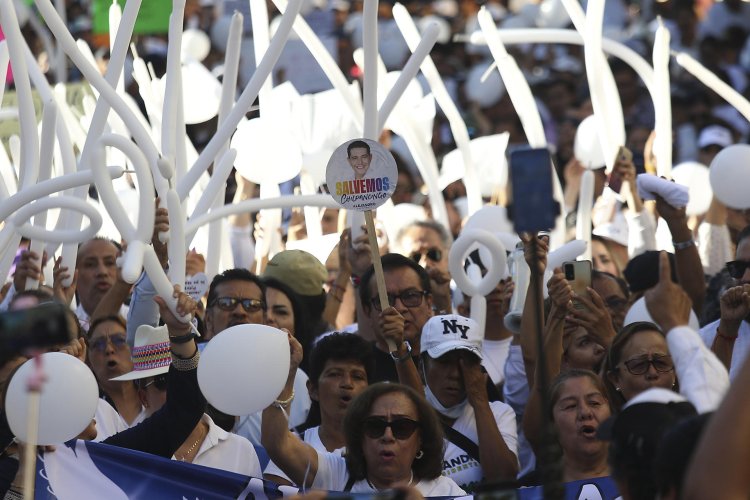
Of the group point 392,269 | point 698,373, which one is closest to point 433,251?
point 392,269

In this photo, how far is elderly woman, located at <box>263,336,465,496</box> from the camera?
471 cm

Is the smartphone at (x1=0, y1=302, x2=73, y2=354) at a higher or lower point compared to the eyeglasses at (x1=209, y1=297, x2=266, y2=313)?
lower

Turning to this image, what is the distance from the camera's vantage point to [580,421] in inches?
190

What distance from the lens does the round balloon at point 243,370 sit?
4.64 metres

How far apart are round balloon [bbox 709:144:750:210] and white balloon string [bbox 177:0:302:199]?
226cm

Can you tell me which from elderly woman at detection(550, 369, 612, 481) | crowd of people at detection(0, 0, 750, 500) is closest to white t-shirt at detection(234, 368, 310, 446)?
crowd of people at detection(0, 0, 750, 500)

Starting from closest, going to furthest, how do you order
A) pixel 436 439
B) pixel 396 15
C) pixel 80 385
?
pixel 80 385 → pixel 436 439 → pixel 396 15

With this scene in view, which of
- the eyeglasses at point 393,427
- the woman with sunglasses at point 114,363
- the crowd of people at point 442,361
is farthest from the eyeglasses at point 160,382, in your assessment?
the eyeglasses at point 393,427

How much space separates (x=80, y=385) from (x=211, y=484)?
2.27ft

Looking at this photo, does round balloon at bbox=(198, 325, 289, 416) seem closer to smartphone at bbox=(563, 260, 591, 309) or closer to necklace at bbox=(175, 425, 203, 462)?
necklace at bbox=(175, 425, 203, 462)

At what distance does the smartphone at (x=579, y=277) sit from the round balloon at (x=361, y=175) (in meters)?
0.80

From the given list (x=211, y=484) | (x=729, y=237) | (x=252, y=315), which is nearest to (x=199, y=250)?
(x=252, y=315)

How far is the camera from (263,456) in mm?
5285

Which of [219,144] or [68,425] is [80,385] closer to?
[68,425]
